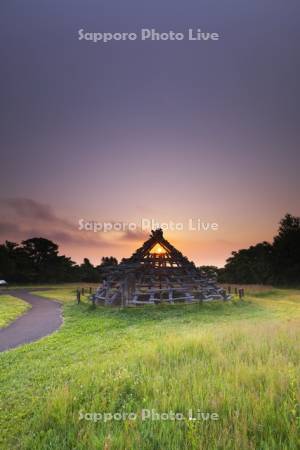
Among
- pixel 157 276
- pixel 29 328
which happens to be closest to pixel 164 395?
pixel 29 328

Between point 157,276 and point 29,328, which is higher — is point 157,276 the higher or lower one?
the higher one

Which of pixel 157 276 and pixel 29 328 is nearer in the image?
pixel 29 328

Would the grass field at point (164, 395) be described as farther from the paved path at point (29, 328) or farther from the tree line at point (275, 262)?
the tree line at point (275, 262)

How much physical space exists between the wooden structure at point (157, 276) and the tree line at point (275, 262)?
25.4 metres

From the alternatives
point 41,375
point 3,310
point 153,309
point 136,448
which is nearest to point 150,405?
point 136,448

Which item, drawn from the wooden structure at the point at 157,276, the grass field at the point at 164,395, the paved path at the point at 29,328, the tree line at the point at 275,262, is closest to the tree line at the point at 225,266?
the tree line at the point at 275,262

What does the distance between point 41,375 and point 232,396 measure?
5478 millimetres

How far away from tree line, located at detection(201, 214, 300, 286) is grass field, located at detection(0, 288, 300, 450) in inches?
1819

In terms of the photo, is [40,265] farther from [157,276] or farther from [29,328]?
[29,328]

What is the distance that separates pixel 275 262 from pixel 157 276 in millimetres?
37859

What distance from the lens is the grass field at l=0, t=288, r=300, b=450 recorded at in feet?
13.2

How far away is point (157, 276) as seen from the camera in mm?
27797

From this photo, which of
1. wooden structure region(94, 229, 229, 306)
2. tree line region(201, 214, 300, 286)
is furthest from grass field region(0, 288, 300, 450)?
tree line region(201, 214, 300, 286)

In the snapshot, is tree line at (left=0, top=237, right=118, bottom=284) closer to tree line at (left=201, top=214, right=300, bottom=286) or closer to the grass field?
tree line at (left=201, top=214, right=300, bottom=286)
